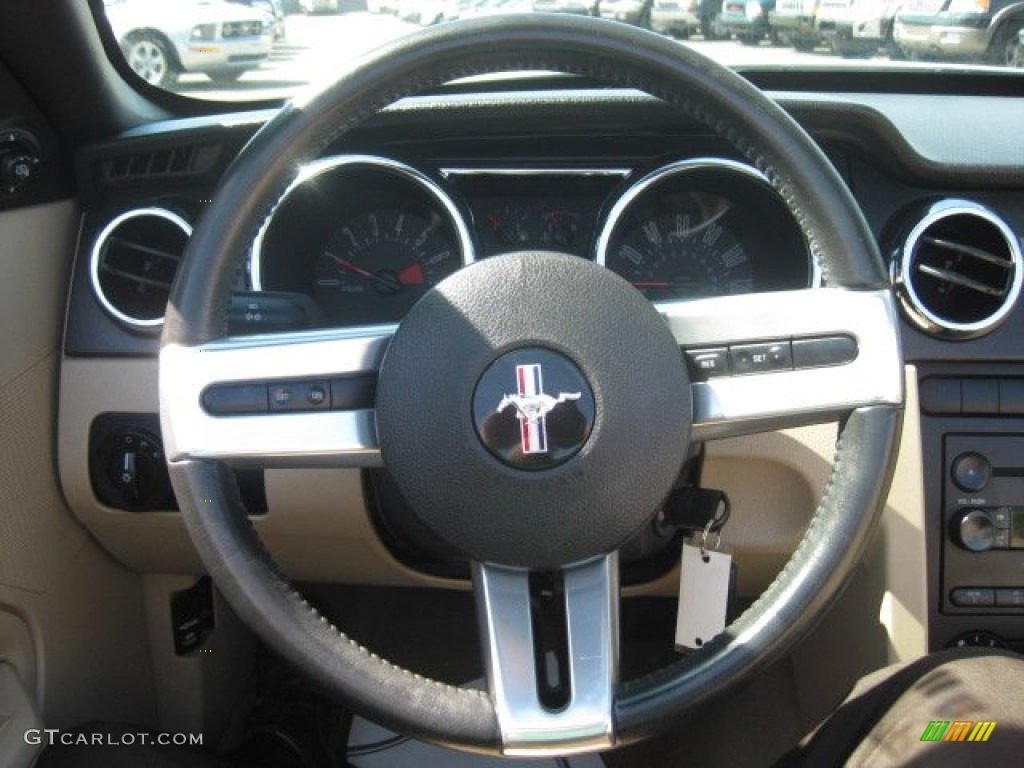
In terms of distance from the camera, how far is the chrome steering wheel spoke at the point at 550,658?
3.53 feet

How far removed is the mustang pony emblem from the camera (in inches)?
43.6

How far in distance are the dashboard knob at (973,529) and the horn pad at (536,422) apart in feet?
2.39

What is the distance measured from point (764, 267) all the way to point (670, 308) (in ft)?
2.11

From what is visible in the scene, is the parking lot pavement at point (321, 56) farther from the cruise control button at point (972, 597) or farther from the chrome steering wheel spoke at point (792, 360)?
the cruise control button at point (972, 597)

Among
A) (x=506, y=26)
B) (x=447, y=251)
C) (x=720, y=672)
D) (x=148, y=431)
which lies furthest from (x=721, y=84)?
(x=148, y=431)

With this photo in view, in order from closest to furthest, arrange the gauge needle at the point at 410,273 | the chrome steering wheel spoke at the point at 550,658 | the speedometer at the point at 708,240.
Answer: the chrome steering wheel spoke at the point at 550,658 < the speedometer at the point at 708,240 < the gauge needle at the point at 410,273

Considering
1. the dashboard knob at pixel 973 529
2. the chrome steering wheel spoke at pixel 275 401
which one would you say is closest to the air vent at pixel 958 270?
the dashboard knob at pixel 973 529

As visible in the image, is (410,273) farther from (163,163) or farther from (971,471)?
(971,471)

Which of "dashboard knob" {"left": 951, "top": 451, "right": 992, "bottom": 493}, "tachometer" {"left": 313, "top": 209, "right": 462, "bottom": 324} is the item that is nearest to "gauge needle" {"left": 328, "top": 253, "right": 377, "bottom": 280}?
"tachometer" {"left": 313, "top": 209, "right": 462, "bottom": 324}

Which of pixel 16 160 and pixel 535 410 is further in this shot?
pixel 16 160

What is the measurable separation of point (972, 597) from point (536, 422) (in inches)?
37.1

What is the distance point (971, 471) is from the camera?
5.39 ft

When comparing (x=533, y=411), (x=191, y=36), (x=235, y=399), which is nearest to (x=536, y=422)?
(x=533, y=411)

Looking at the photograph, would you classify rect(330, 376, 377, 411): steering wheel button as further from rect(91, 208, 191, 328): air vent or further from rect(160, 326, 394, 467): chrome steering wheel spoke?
rect(91, 208, 191, 328): air vent
